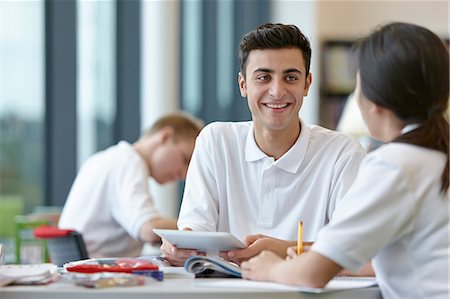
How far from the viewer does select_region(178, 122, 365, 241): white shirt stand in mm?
2467

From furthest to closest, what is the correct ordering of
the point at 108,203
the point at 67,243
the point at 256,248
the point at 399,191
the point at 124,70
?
the point at 124,70
the point at 108,203
the point at 67,243
the point at 256,248
the point at 399,191

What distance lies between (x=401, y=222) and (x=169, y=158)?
6.80ft

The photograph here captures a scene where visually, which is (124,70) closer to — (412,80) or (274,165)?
(274,165)

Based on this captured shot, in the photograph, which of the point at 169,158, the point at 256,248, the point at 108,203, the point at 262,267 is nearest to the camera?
the point at 262,267

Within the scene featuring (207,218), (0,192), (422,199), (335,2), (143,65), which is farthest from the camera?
(335,2)

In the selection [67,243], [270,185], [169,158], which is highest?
[270,185]

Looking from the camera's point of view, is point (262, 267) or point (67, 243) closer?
point (262, 267)

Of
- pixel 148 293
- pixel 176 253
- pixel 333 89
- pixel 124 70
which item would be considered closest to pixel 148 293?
pixel 148 293

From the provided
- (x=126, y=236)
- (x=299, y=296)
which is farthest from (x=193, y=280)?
(x=126, y=236)

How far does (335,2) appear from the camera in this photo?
6.90m

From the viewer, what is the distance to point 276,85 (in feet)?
8.09

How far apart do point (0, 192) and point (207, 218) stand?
7.43 ft

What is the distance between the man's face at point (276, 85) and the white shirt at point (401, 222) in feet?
2.36

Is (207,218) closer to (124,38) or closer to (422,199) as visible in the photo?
(422,199)
